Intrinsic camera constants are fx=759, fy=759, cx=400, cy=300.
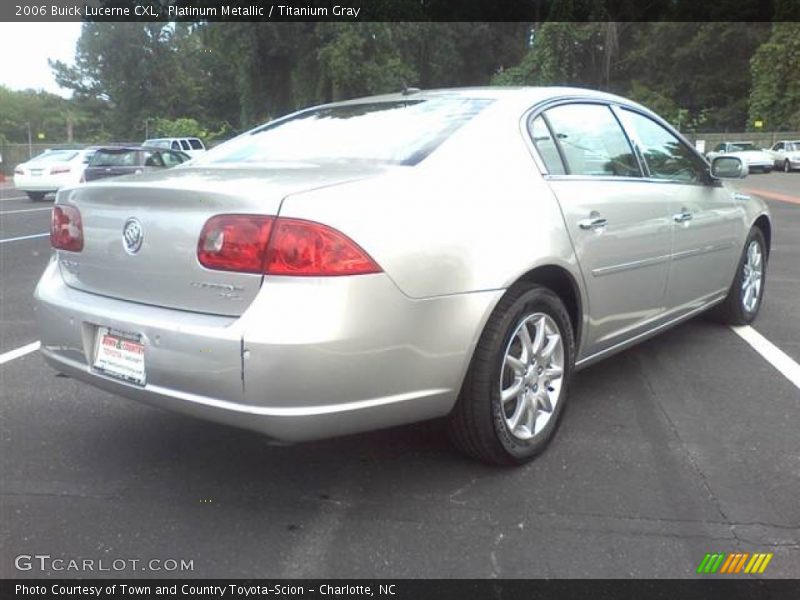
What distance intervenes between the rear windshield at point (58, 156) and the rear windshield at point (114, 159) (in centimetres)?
254

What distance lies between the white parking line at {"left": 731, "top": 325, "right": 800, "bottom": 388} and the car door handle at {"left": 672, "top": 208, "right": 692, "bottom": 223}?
1.13m

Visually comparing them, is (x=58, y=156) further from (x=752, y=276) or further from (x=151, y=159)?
(x=752, y=276)

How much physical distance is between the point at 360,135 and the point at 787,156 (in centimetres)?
3633

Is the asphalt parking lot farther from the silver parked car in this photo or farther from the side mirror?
the side mirror

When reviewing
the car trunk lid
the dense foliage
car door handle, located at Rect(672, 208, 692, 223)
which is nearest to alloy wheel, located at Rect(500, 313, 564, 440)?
the car trunk lid

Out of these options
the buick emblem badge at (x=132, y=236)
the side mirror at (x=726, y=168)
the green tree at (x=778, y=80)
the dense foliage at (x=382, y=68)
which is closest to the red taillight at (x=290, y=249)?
the buick emblem badge at (x=132, y=236)

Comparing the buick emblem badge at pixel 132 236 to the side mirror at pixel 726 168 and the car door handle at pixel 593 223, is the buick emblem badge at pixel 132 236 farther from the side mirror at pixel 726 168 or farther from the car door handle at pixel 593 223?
the side mirror at pixel 726 168

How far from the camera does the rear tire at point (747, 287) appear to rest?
5.27m

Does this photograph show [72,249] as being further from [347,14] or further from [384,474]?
[347,14]

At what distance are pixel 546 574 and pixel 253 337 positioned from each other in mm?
1238

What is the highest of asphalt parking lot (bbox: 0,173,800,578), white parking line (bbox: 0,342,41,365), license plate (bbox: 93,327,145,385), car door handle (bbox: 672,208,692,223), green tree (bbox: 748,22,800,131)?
green tree (bbox: 748,22,800,131)

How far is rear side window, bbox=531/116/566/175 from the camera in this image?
3408 mm


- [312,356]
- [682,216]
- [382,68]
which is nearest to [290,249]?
[312,356]

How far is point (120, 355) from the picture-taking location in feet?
9.34
